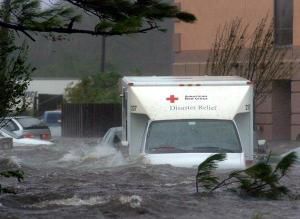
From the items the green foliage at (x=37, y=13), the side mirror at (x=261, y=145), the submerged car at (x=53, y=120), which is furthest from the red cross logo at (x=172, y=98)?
the submerged car at (x=53, y=120)

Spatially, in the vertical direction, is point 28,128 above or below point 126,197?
below

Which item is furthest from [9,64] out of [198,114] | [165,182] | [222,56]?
[222,56]

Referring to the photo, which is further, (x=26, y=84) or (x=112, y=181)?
(x=112, y=181)

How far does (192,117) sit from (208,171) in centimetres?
394

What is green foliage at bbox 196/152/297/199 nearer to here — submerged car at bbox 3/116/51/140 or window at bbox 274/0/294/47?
window at bbox 274/0/294/47

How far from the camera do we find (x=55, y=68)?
67250mm

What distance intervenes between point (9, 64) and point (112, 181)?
4.70 meters

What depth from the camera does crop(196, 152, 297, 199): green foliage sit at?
11.5 metres

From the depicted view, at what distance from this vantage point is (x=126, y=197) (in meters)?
11.4

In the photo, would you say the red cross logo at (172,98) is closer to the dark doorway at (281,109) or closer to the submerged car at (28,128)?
the submerged car at (28,128)

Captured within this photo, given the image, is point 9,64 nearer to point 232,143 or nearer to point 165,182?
point 165,182

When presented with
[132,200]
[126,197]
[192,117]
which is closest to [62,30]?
[132,200]

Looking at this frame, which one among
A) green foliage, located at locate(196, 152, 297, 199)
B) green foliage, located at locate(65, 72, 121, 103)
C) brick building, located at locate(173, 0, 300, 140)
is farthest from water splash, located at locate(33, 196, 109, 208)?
green foliage, located at locate(65, 72, 121, 103)

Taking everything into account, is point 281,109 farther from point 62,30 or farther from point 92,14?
point 62,30
